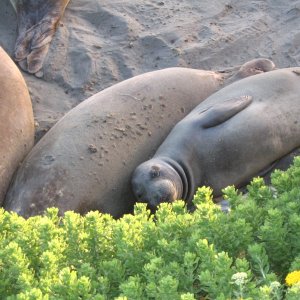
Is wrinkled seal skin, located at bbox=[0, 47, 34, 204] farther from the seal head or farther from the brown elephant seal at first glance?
the brown elephant seal

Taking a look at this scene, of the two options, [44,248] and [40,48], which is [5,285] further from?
[40,48]

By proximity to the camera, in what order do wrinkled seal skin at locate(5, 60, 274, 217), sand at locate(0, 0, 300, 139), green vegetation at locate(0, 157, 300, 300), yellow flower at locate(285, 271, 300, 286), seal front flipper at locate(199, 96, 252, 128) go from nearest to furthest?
yellow flower at locate(285, 271, 300, 286), green vegetation at locate(0, 157, 300, 300), wrinkled seal skin at locate(5, 60, 274, 217), seal front flipper at locate(199, 96, 252, 128), sand at locate(0, 0, 300, 139)

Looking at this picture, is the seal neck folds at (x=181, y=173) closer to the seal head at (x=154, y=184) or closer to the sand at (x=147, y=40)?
the seal head at (x=154, y=184)

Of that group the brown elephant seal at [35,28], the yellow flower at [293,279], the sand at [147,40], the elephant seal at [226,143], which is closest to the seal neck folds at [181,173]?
the elephant seal at [226,143]

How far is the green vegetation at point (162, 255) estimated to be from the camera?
2.79 metres

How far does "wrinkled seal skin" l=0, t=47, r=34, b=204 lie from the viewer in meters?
5.30

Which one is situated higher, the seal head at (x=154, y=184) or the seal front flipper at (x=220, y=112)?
the seal front flipper at (x=220, y=112)

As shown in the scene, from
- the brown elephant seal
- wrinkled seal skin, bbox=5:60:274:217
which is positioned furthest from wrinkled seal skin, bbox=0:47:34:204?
the brown elephant seal

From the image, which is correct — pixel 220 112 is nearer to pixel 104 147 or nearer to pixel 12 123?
pixel 104 147

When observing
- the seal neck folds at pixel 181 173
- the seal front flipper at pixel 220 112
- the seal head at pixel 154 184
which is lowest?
the seal neck folds at pixel 181 173

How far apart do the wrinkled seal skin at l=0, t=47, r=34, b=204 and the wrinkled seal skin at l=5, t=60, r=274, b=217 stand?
0.30 feet

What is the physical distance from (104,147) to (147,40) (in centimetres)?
226

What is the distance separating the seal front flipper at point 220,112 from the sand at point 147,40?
1499 millimetres

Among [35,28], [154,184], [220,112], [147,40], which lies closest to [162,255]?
[154,184]
